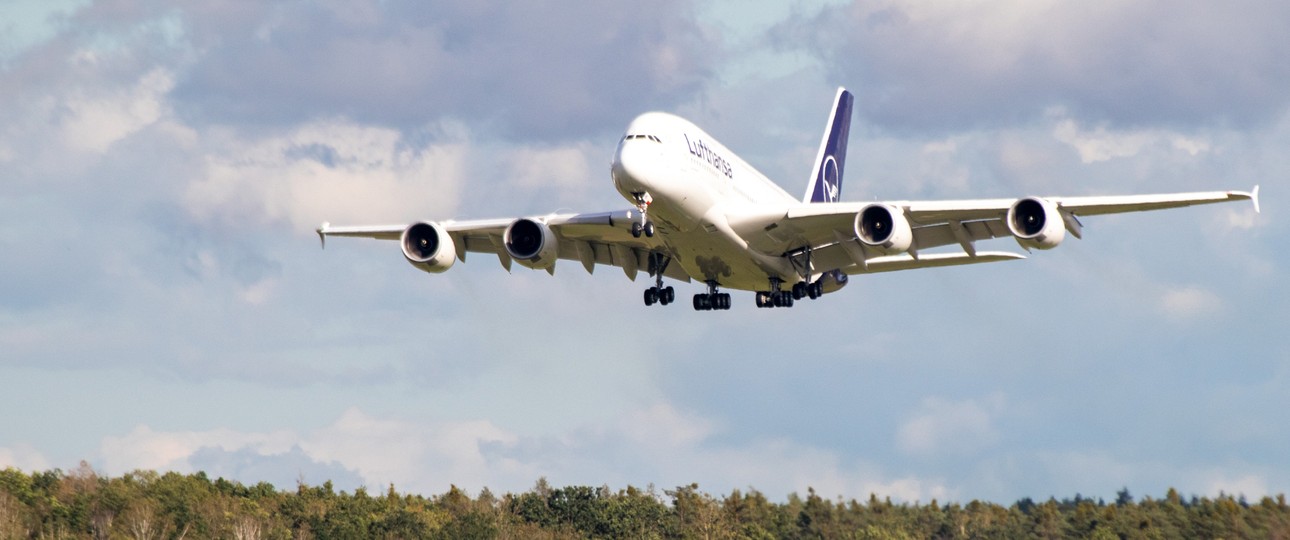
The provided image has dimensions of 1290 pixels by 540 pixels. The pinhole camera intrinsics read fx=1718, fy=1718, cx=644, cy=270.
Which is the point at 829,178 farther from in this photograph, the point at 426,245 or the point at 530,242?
the point at 426,245

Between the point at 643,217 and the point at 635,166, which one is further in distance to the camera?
the point at 643,217

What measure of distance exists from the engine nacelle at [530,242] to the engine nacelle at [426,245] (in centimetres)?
176

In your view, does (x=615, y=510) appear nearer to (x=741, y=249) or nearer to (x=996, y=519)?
(x=996, y=519)

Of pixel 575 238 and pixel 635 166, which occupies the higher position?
pixel 575 238

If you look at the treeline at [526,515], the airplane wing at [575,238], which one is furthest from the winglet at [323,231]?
the treeline at [526,515]

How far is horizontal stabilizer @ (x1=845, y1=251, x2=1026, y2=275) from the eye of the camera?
1956 inches

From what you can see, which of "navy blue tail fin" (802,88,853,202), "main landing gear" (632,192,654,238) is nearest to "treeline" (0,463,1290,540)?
"navy blue tail fin" (802,88,853,202)

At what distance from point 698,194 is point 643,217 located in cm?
164

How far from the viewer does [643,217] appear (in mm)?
44156

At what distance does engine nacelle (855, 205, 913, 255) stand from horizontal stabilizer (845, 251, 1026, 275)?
13.8 feet

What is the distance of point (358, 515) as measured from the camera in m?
88.2

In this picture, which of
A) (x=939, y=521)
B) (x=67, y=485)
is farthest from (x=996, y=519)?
(x=67, y=485)

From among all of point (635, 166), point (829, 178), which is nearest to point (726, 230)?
point (635, 166)

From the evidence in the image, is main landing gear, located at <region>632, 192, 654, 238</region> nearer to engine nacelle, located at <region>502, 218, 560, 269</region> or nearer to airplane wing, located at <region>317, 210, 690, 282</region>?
airplane wing, located at <region>317, 210, 690, 282</region>
